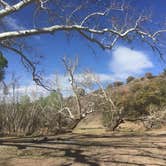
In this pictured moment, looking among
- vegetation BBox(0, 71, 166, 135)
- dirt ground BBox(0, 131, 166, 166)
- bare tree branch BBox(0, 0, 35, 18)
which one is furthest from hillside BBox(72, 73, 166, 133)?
bare tree branch BBox(0, 0, 35, 18)

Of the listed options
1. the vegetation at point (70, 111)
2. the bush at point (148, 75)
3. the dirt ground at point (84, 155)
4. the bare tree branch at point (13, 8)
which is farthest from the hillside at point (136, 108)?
the bush at point (148, 75)

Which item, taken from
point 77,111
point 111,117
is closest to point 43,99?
point 77,111

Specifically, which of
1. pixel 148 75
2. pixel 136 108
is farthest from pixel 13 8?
pixel 148 75

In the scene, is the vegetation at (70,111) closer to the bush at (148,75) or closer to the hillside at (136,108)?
the hillside at (136,108)

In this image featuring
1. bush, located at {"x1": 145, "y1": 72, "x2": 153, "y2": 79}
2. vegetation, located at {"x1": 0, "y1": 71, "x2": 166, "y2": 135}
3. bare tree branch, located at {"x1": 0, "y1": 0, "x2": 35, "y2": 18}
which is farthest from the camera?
bush, located at {"x1": 145, "y1": 72, "x2": 153, "y2": 79}

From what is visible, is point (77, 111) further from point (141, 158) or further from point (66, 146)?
point (141, 158)

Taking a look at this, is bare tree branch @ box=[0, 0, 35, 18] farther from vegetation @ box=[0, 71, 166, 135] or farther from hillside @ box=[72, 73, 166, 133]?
hillside @ box=[72, 73, 166, 133]

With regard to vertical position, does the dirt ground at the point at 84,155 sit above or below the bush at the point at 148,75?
Answer: below

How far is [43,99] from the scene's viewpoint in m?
30.3

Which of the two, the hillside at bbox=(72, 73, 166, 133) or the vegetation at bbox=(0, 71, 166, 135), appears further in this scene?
the hillside at bbox=(72, 73, 166, 133)

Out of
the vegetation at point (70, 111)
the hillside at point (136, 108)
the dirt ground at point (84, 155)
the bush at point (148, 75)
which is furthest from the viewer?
the bush at point (148, 75)

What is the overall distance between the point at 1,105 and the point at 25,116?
5.42 feet

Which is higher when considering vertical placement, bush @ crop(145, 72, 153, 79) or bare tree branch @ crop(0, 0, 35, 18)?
bush @ crop(145, 72, 153, 79)

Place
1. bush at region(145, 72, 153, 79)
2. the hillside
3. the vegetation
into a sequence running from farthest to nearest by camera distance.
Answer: bush at region(145, 72, 153, 79) < the hillside < the vegetation
